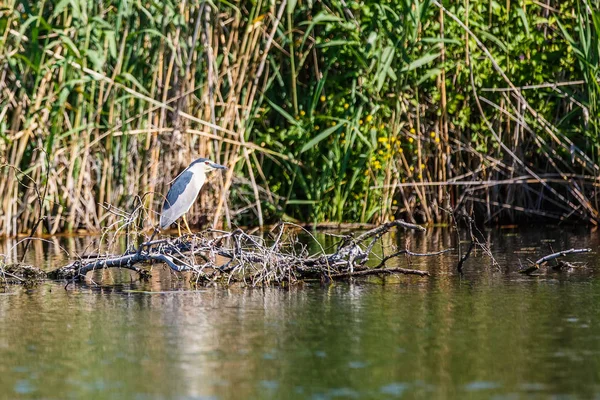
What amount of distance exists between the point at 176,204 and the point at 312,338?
334 cm

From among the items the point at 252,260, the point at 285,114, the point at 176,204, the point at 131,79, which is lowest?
the point at 252,260

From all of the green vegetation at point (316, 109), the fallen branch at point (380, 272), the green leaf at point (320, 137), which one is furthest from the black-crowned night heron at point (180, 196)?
the fallen branch at point (380, 272)

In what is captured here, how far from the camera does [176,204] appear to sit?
8.12 metres

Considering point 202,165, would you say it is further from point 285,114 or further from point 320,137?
point 285,114

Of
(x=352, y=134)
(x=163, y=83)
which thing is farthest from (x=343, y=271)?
(x=163, y=83)

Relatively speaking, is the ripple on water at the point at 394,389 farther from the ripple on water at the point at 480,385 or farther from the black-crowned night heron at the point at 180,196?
the black-crowned night heron at the point at 180,196

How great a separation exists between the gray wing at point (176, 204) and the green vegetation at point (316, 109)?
1.40 m

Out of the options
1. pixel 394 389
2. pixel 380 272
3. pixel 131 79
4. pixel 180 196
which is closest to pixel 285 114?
pixel 131 79

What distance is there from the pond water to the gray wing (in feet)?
2.99

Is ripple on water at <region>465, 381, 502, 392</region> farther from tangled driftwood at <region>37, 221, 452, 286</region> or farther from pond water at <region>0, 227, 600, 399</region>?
tangled driftwood at <region>37, 221, 452, 286</region>

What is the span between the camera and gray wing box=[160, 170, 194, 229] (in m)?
8.10

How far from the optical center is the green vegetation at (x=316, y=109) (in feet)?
31.4

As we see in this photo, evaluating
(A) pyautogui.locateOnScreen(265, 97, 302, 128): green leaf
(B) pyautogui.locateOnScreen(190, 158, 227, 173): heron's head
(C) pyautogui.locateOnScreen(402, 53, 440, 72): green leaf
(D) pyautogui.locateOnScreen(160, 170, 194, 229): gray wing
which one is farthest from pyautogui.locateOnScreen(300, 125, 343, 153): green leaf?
(D) pyautogui.locateOnScreen(160, 170, 194, 229): gray wing

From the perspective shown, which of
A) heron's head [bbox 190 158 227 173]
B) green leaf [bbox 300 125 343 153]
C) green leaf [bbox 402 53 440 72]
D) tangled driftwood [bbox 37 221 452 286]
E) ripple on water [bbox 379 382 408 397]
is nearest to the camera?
ripple on water [bbox 379 382 408 397]
